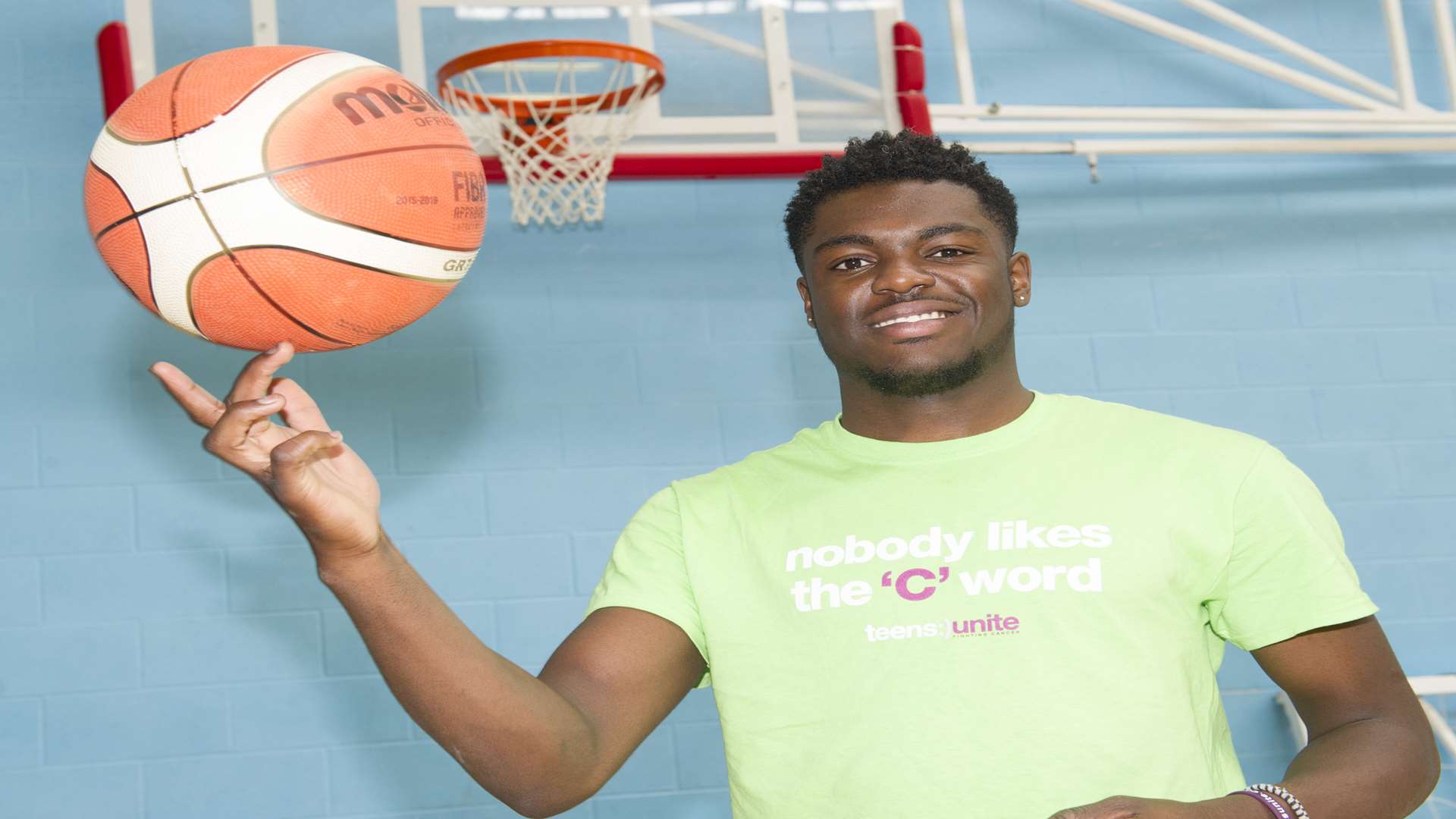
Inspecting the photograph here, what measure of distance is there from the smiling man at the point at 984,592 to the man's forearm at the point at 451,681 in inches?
6.1

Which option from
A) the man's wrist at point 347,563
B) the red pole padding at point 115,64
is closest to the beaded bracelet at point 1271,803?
the man's wrist at point 347,563

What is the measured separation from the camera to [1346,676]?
143 centimetres

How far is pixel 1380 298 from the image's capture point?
383cm

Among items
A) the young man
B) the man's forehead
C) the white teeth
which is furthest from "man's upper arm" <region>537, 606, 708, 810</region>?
the man's forehead

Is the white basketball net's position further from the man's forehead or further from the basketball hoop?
the man's forehead

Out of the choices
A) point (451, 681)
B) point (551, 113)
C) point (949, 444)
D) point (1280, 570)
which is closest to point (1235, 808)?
point (1280, 570)

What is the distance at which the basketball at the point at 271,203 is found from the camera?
1537 mm

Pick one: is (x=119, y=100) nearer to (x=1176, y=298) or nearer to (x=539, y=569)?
(x=539, y=569)

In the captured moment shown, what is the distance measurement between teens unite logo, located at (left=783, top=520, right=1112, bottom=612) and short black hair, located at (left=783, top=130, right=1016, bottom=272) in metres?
0.42

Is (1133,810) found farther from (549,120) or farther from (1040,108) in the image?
(1040,108)

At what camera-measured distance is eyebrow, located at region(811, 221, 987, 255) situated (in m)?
1.62

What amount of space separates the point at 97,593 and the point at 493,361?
3.49 ft

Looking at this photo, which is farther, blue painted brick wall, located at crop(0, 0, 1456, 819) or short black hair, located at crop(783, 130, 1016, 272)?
blue painted brick wall, located at crop(0, 0, 1456, 819)

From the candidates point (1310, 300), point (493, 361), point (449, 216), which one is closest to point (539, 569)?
point (493, 361)
